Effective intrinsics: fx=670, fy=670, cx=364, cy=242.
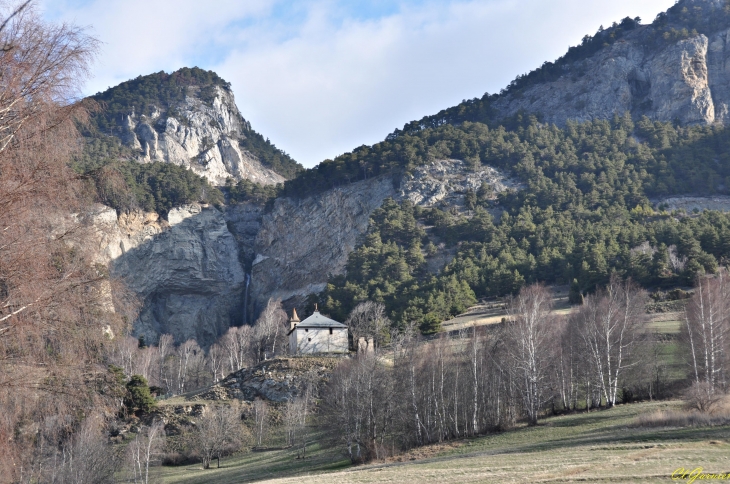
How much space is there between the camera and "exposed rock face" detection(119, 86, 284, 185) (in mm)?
141625

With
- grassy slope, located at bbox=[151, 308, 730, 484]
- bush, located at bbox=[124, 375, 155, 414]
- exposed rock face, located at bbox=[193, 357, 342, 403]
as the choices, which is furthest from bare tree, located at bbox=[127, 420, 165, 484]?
exposed rock face, located at bbox=[193, 357, 342, 403]

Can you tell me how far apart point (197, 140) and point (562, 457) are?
138875 millimetres

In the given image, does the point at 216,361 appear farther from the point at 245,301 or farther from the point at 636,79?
the point at 636,79

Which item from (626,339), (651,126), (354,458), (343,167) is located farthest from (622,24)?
(354,458)

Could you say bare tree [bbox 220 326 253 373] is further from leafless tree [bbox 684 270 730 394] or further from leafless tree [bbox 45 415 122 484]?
leafless tree [bbox 684 270 730 394]

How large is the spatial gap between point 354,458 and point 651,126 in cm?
10371

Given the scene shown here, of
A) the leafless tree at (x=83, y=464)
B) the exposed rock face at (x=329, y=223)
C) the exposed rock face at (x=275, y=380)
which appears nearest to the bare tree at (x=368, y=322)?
the exposed rock face at (x=275, y=380)

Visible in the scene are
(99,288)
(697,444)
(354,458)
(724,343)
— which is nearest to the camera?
(99,288)

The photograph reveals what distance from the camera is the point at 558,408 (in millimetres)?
39594

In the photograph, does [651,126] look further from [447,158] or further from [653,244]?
[653,244]

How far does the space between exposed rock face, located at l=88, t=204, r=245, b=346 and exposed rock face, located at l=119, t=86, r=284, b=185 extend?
28238 millimetres

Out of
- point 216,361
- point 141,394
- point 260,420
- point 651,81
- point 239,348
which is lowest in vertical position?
point 260,420

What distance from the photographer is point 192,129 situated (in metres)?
149

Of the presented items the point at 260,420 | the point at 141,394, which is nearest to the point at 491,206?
the point at 260,420
